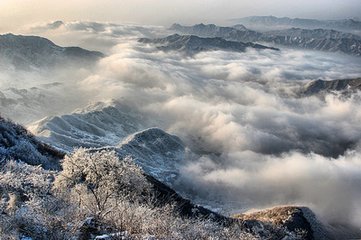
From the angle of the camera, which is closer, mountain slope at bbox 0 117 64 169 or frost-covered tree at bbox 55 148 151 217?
frost-covered tree at bbox 55 148 151 217

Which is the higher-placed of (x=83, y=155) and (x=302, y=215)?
(x=83, y=155)

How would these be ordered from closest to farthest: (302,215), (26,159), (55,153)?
(26,159), (55,153), (302,215)

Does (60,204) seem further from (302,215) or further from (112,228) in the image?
(302,215)

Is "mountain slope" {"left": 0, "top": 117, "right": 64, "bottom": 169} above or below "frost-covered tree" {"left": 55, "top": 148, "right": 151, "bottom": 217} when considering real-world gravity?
below

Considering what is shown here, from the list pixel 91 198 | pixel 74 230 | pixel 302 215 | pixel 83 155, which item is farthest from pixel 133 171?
pixel 302 215

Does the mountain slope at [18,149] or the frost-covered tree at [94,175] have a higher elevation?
the frost-covered tree at [94,175]

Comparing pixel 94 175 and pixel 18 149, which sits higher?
pixel 94 175

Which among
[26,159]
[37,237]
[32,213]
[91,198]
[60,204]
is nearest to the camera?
[37,237]

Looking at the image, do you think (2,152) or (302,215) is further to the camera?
(302,215)

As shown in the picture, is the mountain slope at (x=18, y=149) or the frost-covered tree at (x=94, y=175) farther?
the mountain slope at (x=18, y=149)

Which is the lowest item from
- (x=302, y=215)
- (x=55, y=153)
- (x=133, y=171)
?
(x=302, y=215)

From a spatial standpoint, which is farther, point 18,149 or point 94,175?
point 18,149
